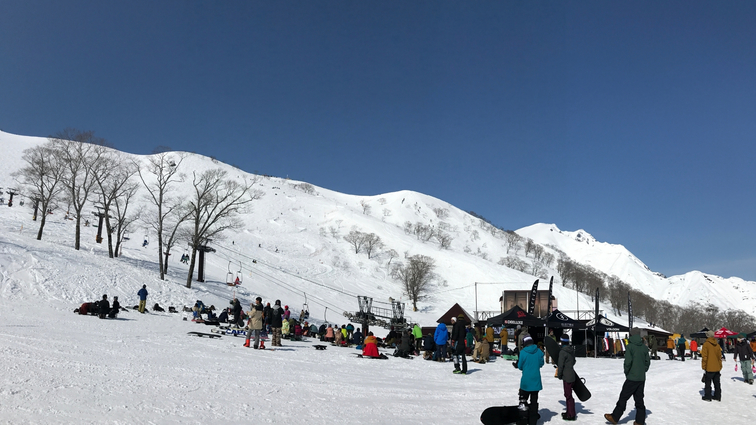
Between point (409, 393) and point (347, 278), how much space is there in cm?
6691

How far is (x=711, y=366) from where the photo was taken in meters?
11.9

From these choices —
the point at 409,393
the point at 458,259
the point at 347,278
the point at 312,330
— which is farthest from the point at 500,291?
the point at 409,393

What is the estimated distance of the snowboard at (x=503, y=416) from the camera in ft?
26.2

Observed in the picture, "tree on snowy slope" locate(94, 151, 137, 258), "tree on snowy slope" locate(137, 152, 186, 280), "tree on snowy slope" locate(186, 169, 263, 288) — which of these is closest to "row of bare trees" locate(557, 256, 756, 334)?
"tree on snowy slope" locate(137, 152, 186, 280)

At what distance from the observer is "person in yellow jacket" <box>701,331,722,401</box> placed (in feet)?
39.2

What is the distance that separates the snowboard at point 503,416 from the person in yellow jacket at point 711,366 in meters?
6.63

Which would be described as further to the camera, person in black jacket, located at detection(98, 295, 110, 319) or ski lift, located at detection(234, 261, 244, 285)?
ski lift, located at detection(234, 261, 244, 285)

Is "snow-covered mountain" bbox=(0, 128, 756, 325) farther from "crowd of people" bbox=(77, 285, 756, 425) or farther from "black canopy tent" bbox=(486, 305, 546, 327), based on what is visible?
"black canopy tent" bbox=(486, 305, 546, 327)

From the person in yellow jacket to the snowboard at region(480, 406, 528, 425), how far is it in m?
6.63

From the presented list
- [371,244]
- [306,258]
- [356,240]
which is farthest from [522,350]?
[356,240]

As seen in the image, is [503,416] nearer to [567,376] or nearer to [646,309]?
[567,376]

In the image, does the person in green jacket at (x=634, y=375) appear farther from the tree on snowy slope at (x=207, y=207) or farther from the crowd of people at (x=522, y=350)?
the tree on snowy slope at (x=207, y=207)

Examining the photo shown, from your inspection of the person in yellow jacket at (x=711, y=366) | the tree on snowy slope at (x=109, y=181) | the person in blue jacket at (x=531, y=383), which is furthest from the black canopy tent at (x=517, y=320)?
the tree on snowy slope at (x=109, y=181)

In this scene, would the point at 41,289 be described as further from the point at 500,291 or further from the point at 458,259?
the point at 458,259
